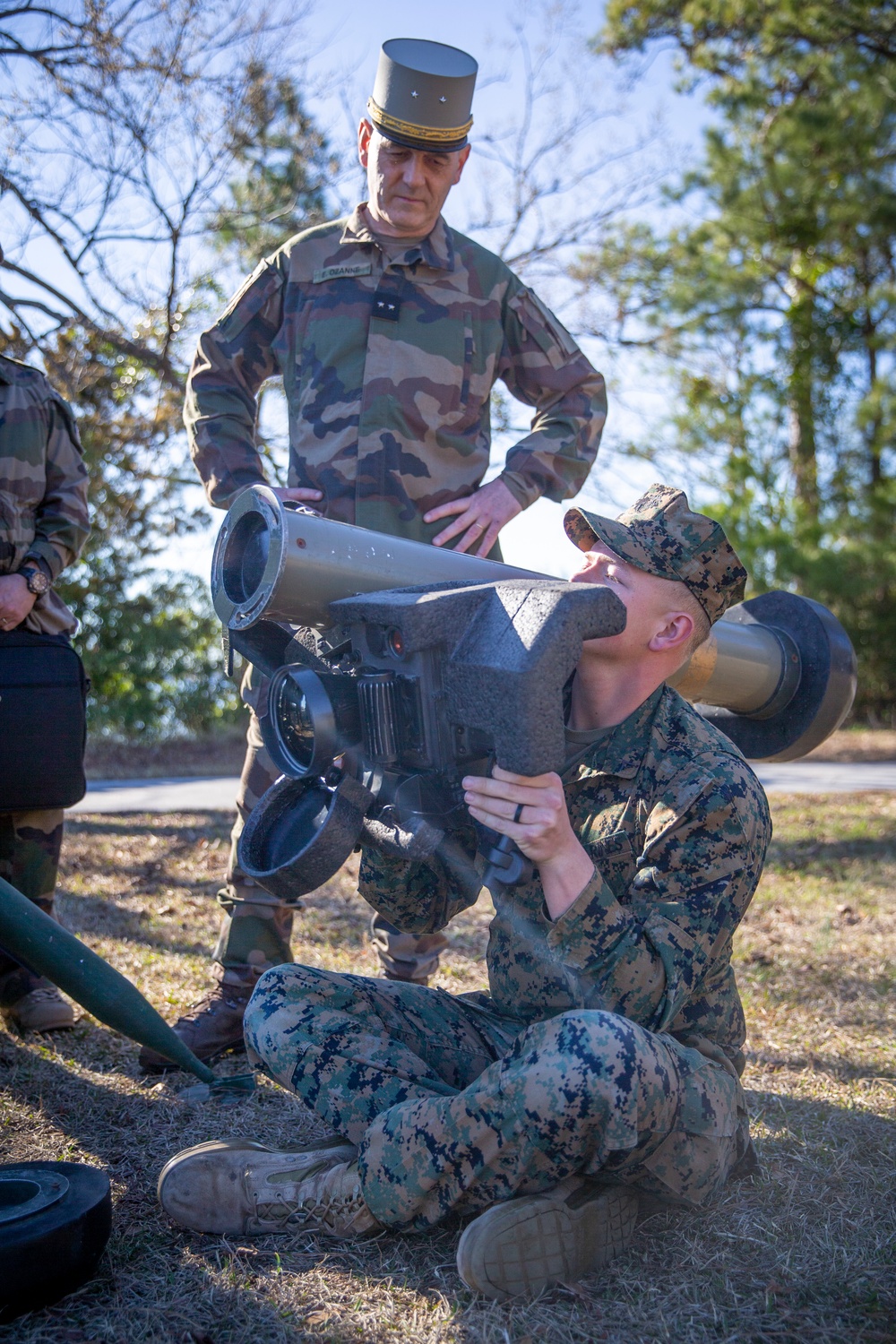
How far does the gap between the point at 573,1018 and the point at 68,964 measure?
116 centimetres

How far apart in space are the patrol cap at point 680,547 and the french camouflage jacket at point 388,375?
0.92 meters

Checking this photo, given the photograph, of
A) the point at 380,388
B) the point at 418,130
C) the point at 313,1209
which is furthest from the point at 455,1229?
the point at 418,130

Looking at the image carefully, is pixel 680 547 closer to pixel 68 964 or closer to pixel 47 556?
pixel 68 964

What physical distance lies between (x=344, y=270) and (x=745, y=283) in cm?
1467

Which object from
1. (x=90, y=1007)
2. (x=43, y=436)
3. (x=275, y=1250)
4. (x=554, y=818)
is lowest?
(x=275, y=1250)

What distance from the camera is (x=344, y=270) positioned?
3.29m

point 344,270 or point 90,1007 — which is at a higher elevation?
point 344,270

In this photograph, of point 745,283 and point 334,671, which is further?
point 745,283

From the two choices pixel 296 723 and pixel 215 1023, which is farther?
pixel 215 1023

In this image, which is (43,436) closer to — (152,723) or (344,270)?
(344,270)

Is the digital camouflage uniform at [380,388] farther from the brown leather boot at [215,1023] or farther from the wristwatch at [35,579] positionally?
the wristwatch at [35,579]

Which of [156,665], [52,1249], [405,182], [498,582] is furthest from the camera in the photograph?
[156,665]

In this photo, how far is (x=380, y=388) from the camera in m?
3.22

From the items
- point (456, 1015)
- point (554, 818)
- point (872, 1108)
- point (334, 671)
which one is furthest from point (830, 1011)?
point (334, 671)
